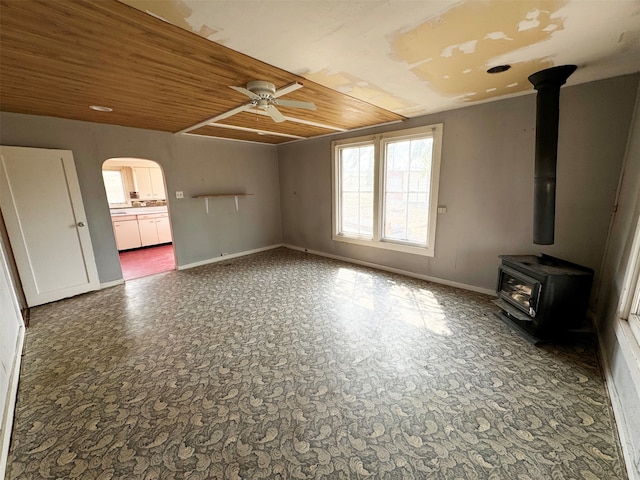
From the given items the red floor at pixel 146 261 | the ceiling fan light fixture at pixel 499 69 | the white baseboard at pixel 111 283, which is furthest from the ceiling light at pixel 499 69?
the white baseboard at pixel 111 283

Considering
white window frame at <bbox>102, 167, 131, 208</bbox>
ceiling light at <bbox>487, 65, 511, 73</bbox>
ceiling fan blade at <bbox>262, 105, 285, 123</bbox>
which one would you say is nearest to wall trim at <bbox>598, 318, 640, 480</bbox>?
ceiling light at <bbox>487, 65, 511, 73</bbox>

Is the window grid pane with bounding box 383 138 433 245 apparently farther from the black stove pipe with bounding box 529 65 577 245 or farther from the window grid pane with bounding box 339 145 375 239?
the black stove pipe with bounding box 529 65 577 245

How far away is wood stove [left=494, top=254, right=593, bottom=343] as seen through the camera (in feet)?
7.31

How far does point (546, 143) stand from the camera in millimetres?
2357

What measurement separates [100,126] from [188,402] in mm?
4089

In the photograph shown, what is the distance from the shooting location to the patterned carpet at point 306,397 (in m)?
1.40

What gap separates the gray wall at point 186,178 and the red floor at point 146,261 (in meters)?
0.47

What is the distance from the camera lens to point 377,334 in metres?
2.60

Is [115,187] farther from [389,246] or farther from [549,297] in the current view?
[549,297]

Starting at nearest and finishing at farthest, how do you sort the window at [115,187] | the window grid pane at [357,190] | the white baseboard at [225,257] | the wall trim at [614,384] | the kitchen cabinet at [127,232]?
the wall trim at [614,384] → the window grid pane at [357,190] → the white baseboard at [225,257] → the kitchen cabinet at [127,232] → the window at [115,187]

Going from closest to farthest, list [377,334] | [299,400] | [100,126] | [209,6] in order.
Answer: [209,6], [299,400], [377,334], [100,126]

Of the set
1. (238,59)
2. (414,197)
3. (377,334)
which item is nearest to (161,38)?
(238,59)

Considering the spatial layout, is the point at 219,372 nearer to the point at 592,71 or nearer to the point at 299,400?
the point at 299,400

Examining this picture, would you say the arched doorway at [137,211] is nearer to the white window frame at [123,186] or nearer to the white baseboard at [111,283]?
the white window frame at [123,186]
